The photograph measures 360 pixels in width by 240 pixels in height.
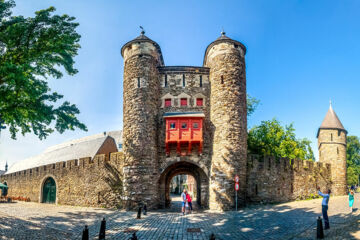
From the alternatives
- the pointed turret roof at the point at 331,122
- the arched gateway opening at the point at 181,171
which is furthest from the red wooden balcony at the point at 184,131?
the pointed turret roof at the point at 331,122

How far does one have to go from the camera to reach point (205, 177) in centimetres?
1816

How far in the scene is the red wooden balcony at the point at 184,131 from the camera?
17.5 m

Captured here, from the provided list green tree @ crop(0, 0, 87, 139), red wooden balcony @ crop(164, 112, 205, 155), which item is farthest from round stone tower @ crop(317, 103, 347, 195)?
green tree @ crop(0, 0, 87, 139)

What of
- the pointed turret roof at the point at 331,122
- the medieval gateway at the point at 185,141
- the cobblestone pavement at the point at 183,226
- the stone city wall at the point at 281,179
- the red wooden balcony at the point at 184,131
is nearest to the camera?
the cobblestone pavement at the point at 183,226

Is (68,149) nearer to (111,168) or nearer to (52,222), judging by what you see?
(111,168)

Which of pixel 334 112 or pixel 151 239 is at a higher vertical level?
pixel 334 112

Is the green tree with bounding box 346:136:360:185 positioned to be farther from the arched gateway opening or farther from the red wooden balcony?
the red wooden balcony

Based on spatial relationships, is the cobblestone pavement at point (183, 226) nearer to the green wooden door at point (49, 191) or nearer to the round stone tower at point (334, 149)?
the green wooden door at point (49, 191)

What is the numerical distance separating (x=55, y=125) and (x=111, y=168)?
291 inches

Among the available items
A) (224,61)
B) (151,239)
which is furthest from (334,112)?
(151,239)

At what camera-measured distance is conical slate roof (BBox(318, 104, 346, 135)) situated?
85.7 feet

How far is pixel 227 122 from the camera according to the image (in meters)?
17.3

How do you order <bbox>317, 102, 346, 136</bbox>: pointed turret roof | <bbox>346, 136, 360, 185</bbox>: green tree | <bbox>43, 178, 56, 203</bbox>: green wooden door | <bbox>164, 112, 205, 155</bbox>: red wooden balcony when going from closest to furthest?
<bbox>164, 112, 205, 155</bbox>: red wooden balcony
<bbox>43, 178, 56, 203</bbox>: green wooden door
<bbox>317, 102, 346, 136</bbox>: pointed turret roof
<bbox>346, 136, 360, 185</bbox>: green tree

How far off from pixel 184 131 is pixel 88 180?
852 cm
